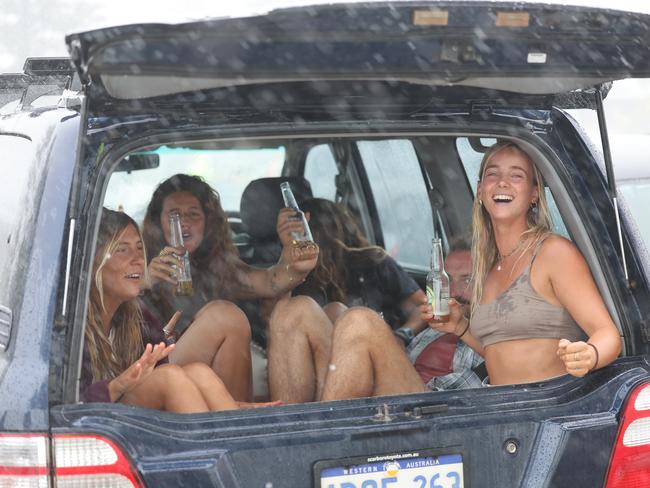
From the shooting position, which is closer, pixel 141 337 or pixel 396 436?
pixel 396 436

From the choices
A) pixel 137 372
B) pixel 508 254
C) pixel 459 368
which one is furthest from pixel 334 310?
pixel 137 372

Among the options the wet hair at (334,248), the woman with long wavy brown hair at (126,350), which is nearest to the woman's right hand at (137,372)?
the woman with long wavy brown hair at (126,350)

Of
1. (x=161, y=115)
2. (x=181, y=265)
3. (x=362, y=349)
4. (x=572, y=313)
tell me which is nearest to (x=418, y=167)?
(x=181, y=265)

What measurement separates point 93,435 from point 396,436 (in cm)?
79

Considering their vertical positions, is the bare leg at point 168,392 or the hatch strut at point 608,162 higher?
the hatch strut at point 608,162

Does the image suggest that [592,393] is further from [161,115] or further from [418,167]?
[418,167]

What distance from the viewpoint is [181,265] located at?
4.39 metres

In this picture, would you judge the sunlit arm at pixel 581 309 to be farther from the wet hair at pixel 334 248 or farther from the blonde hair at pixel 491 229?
the wet hair at pixel 334 248

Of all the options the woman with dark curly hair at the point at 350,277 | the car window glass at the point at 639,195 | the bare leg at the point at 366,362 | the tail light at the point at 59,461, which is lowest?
the tail light at the point at 59,461

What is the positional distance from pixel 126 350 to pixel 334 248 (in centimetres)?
165

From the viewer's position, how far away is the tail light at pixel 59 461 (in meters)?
2.50

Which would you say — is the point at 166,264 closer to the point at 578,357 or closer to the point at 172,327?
the point at 172,327

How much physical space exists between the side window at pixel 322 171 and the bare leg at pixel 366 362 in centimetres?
254

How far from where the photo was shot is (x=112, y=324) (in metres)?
3.57
